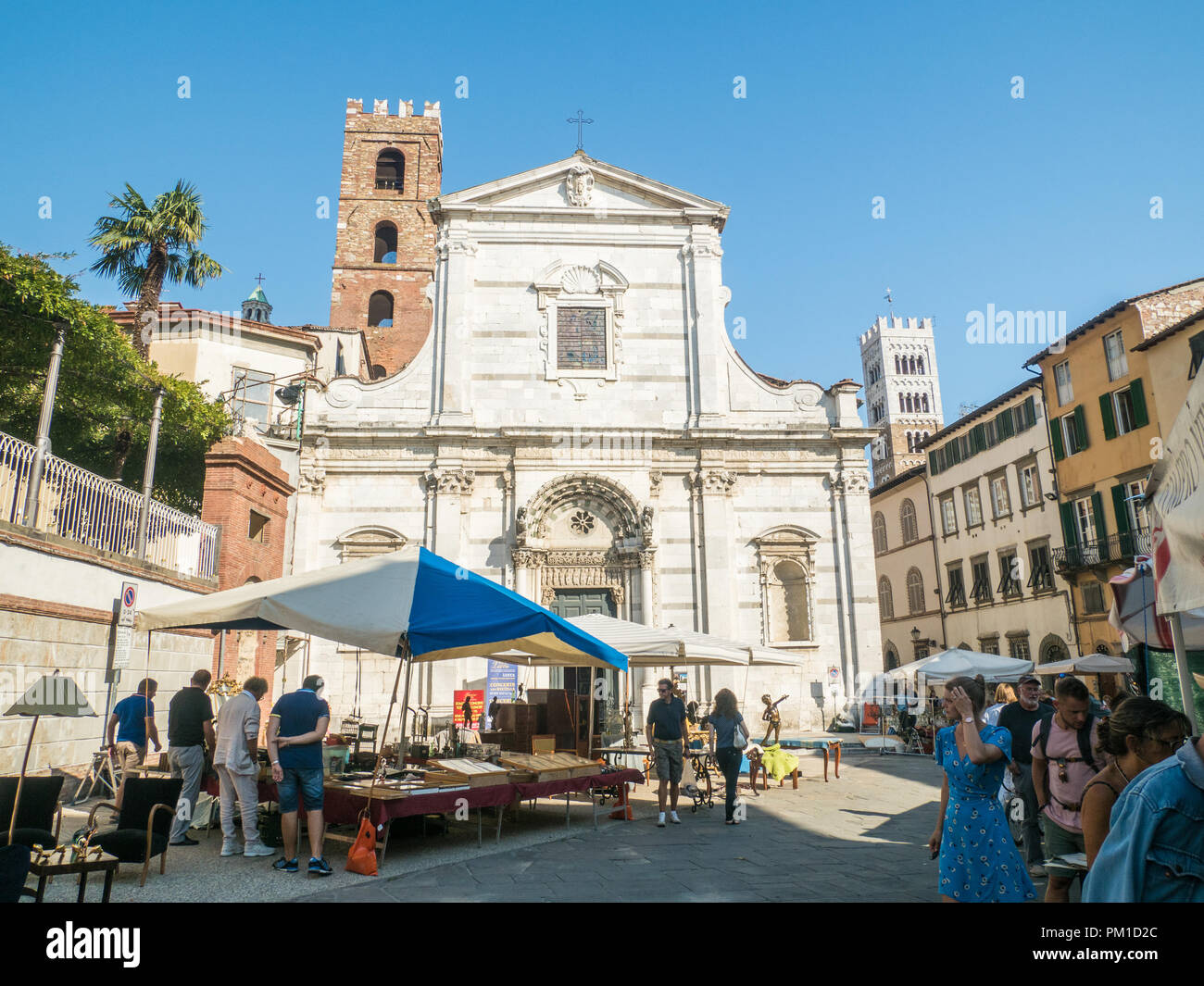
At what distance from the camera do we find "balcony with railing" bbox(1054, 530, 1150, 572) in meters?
24.7

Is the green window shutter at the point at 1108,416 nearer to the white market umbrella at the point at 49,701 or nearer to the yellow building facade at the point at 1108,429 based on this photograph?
the yellow building facade at the point at 1108,429

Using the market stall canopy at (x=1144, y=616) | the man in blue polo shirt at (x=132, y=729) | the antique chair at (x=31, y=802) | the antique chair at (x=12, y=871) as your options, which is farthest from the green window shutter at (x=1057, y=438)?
the antique chair at (x=12, y=871)

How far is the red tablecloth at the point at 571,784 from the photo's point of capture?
9.09 m

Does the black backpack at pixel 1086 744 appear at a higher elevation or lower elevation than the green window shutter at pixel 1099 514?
lower

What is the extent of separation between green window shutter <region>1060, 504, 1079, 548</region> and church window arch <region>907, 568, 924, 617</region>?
10.0 m

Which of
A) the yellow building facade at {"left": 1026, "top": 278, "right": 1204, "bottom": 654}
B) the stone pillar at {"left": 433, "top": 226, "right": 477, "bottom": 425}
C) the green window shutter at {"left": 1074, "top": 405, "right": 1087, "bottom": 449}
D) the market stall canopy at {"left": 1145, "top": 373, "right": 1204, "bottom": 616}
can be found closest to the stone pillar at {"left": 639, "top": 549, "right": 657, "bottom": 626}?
the stone pillar at {"left": 433, "top": 226, "right": 477, "bottom": 425}

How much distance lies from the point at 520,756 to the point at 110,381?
13.1 m

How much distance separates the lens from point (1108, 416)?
26500 mm

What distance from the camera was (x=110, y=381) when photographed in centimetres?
1702

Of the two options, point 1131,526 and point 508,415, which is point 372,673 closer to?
point 508,415

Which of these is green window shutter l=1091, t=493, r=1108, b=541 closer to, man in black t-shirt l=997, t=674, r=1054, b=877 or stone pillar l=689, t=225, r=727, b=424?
stone pillar l=689, t=225, r=727, b=424

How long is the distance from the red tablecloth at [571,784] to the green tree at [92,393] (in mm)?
9905

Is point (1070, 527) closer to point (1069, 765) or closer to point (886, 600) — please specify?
point (886, 600)
